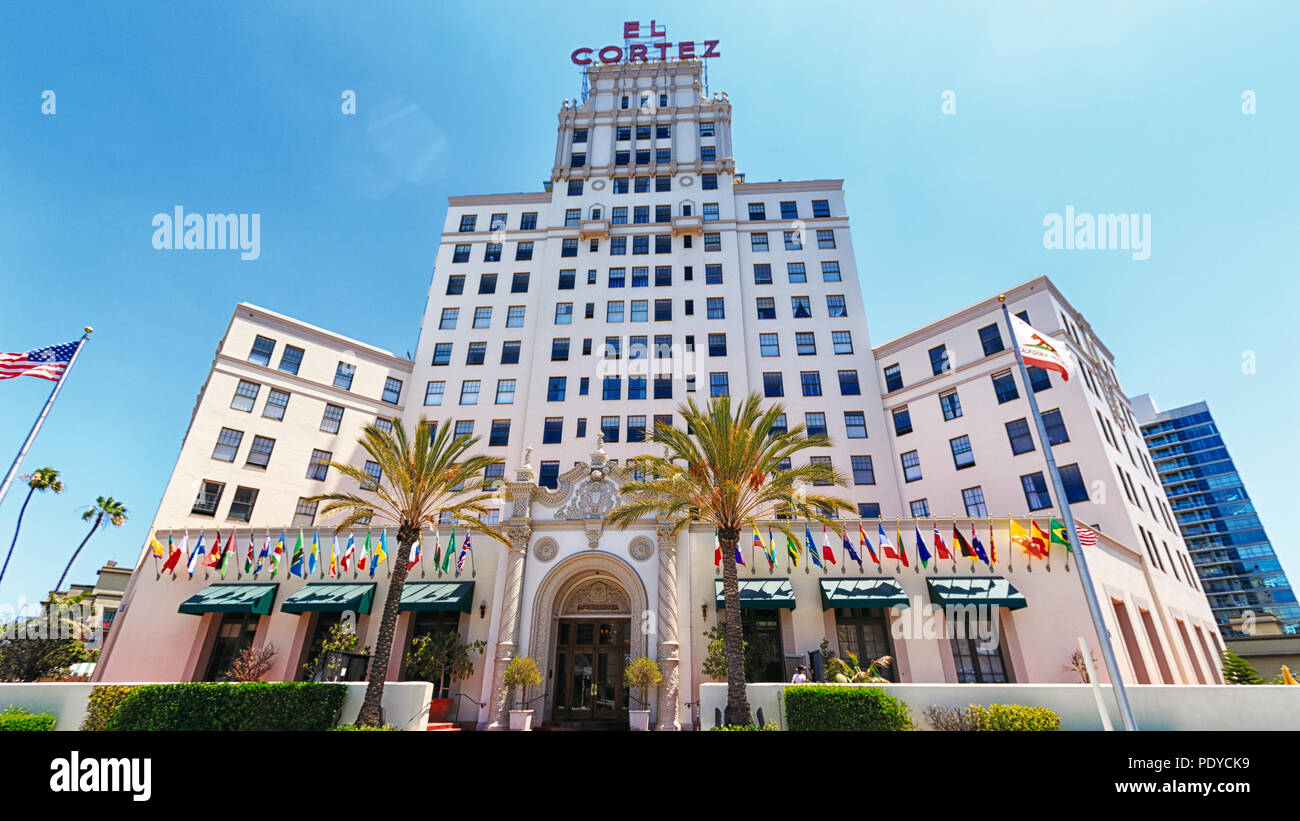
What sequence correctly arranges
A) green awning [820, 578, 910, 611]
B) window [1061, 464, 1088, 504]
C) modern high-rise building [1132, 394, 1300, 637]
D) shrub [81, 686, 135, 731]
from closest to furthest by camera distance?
shrub [81, 686, 135, 731] < green awning [820, 578, 910, 611] < window [1061, 464, 1088, 504] < modern high-rise building [1132, 394, 1300, 637]

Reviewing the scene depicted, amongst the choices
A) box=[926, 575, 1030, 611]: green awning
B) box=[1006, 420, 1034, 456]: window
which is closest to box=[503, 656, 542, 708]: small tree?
box=[926, 575, 1030, 611]: green awning

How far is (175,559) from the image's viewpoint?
26.4 metres

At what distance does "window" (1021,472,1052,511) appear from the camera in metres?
31.0

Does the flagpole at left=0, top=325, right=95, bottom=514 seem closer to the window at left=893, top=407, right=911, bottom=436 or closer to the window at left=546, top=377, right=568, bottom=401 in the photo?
the window at left=546, top=377, right=568, bottom=401

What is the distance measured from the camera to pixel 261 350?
121 feet

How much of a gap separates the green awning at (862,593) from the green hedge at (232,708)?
721 inches

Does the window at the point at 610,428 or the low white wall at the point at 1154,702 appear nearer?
the low white wall at the point at 1154,702

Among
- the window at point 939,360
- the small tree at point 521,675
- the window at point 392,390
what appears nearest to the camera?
the small tree at point 521,675

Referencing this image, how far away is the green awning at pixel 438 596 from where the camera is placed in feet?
82.2

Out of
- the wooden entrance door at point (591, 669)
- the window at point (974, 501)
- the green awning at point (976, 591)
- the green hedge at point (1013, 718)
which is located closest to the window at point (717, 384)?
the window at point (974, 501)

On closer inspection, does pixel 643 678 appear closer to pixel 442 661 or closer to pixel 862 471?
pixel 442 661

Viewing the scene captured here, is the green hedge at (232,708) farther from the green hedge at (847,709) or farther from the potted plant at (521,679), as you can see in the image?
the green hedge at (847,709)

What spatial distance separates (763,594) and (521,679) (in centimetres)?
1011

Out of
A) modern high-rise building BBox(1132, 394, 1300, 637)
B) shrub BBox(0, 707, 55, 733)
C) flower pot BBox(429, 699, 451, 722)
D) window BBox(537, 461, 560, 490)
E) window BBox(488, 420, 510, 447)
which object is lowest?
shrub BBox(0, 707, 55, 733)
